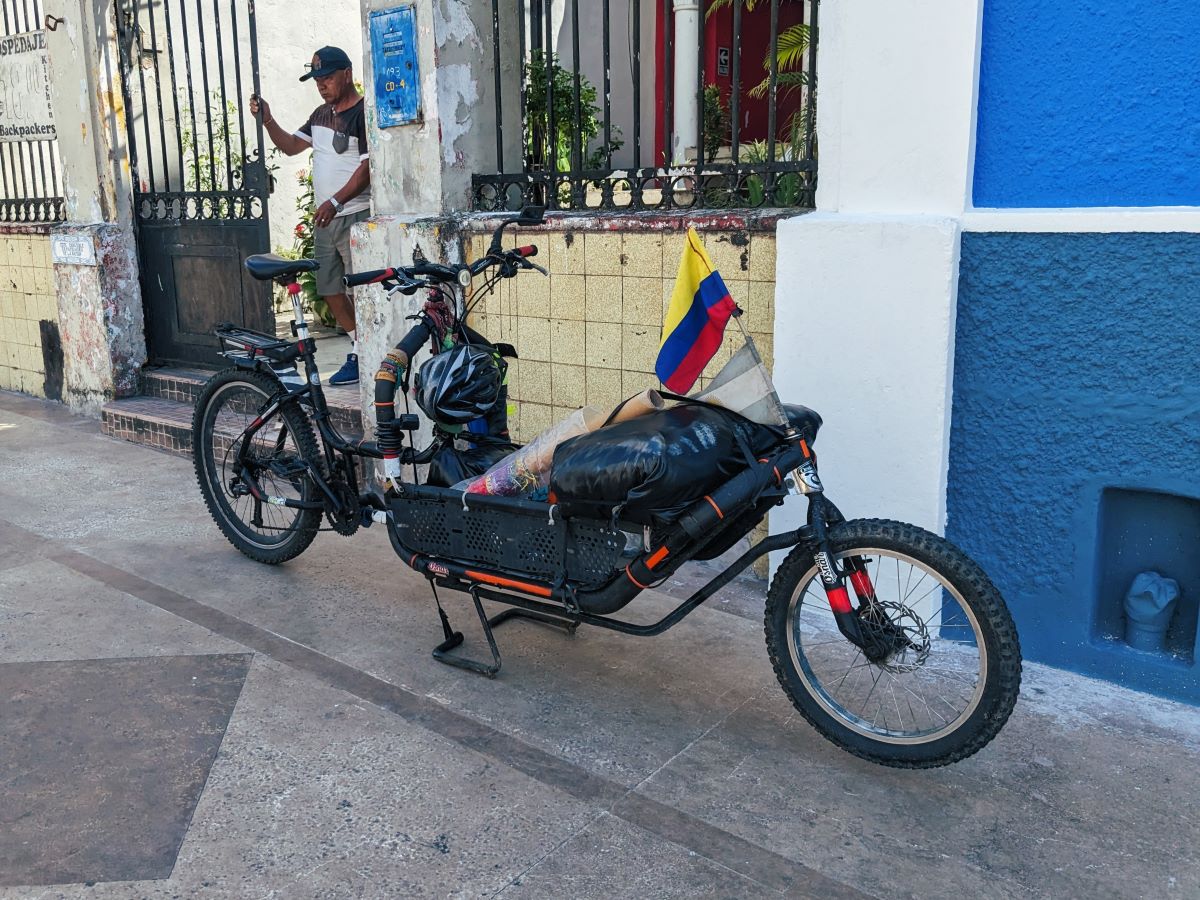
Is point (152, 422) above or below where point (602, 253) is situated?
below

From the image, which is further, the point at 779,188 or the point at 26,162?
the point at 26,162

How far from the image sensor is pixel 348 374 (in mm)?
6930

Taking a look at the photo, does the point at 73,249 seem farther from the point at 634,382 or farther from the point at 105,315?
the point at 634,382

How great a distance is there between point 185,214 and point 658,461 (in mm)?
5629

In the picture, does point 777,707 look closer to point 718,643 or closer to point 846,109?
point 718,643

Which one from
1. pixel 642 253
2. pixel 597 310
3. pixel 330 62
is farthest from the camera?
pixel 330 62

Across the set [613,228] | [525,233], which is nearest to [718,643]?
[613,228]

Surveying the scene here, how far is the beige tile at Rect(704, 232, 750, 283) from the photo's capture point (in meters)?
4.38

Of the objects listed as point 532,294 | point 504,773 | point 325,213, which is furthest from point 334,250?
point 504,773

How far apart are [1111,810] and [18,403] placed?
8386mm

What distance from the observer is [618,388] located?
16.3 feet

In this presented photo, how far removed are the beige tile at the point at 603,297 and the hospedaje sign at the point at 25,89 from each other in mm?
5389

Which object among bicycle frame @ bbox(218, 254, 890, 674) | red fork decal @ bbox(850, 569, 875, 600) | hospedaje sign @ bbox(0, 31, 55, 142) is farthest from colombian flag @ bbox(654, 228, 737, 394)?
hospedaje sign @ bbox(0, 31, 55, 142)

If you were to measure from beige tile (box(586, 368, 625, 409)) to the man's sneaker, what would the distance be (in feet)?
7.76
